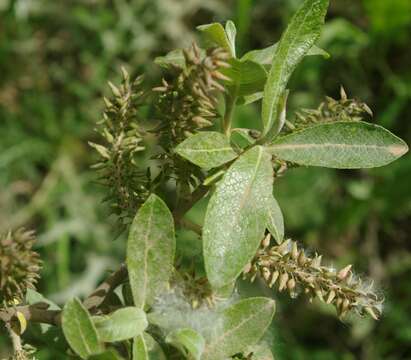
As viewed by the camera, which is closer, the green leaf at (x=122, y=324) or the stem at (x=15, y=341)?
the green leaf at (x=122, y=324)

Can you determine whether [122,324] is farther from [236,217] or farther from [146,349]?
[236,217]

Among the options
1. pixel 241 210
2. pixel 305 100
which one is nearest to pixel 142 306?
pixel 241 210

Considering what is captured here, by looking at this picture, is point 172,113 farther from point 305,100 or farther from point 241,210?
point 305,100

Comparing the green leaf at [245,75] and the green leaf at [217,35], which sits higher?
the green leaf at [217,35]

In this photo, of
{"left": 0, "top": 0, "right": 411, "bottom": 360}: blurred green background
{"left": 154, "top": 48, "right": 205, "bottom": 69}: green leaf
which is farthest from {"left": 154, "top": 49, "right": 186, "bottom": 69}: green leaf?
{"left": 0, "top": 0, "right": 411, "bottom": 360}: blurred green background

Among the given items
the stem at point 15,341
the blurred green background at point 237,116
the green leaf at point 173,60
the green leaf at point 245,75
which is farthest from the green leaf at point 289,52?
the blurred green background at point 237,116

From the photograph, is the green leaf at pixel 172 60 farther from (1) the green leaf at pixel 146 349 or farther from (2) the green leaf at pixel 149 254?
(1) the green leaf at pixel 146 349
